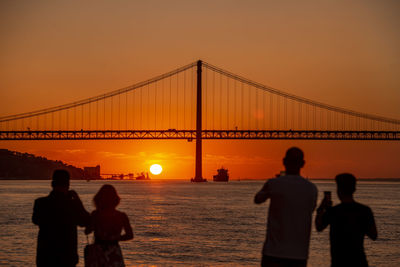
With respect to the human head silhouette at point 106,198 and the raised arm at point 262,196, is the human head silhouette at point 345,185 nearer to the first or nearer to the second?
the raised arm at point 262,196

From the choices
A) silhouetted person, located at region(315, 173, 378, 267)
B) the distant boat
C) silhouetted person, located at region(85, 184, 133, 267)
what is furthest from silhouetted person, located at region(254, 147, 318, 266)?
the distant boat

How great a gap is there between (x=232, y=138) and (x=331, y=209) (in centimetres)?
9514

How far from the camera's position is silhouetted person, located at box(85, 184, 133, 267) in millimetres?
6105

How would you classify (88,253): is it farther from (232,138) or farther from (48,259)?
(232,138)

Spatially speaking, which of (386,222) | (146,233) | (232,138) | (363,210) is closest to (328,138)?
(232,138)

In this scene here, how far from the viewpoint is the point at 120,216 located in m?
6.15

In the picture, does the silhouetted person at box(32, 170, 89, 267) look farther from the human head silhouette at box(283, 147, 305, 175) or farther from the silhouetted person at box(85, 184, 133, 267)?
the human head silhouette at box(283, 147, 305, 175)

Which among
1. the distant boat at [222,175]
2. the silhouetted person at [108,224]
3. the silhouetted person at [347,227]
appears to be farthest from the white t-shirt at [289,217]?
the distant boat at [222,175]

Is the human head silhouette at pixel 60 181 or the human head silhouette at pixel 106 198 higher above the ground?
the human head silhouette at pixel 60 181

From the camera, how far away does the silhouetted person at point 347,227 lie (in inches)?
231

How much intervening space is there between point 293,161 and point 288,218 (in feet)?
1.54

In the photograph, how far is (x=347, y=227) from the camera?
19.3ft

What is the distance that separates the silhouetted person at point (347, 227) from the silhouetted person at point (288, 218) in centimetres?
27

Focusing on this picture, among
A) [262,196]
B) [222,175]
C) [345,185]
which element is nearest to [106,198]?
[262,196]
